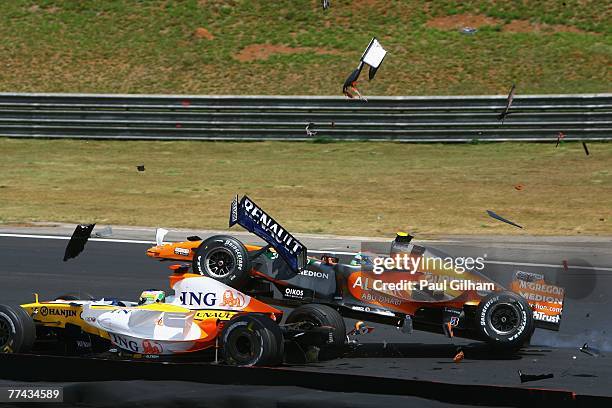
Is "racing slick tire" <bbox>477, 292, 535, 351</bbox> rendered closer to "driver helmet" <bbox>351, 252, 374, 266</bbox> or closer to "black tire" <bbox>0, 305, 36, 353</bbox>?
"driver helmet" <bbox>351, 252, 374, 266</bbox>

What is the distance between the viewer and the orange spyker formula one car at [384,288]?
8.91 meters

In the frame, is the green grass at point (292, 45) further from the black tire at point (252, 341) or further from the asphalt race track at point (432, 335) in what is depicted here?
the black tire at point (252, 341)

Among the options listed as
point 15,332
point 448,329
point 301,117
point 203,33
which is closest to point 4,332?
point 15,332

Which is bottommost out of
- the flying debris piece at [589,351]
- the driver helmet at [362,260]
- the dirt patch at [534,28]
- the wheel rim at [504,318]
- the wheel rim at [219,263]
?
the flying debris piece at [589,351]

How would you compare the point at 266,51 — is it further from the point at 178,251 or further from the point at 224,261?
the point at 224,261

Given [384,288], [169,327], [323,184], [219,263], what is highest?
[323,184]

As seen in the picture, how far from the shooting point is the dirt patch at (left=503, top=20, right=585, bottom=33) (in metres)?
30.5

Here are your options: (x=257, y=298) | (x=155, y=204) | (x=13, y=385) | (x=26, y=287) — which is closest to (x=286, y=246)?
(x=257, y=298)

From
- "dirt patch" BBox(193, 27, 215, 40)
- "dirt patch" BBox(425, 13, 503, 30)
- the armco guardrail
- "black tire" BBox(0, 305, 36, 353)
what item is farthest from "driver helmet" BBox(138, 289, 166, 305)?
"dirt patch" BBox(193, 27, 215, 40)

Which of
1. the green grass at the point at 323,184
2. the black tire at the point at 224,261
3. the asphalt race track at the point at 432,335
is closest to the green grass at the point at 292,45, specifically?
the green grass at the point at 323,184

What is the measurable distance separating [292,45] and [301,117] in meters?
7.55

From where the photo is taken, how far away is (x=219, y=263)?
30.3 feet

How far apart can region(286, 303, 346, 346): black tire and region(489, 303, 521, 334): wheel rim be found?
49.0 inches

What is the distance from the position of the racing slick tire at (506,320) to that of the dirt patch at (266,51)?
21612 mm
